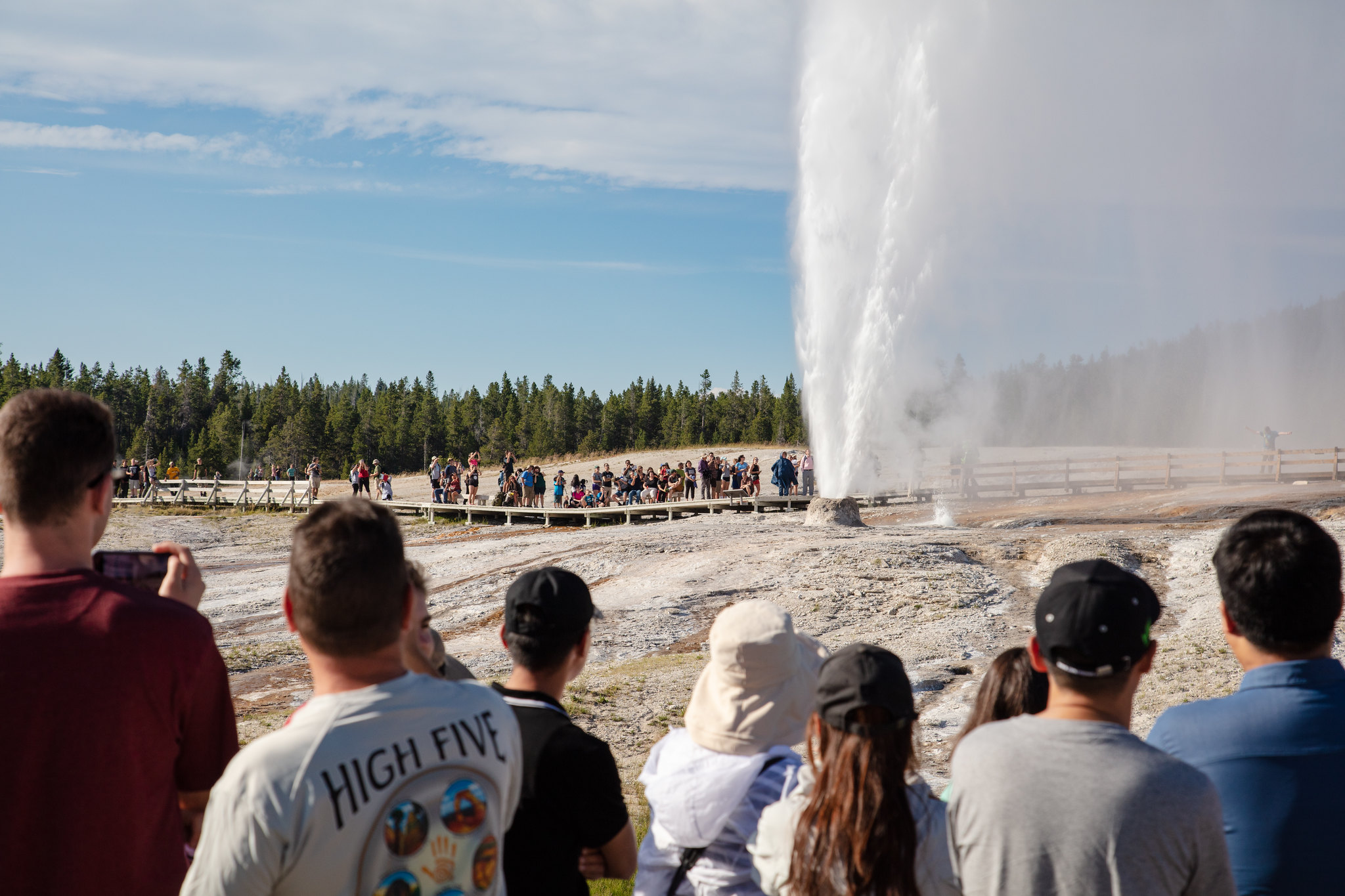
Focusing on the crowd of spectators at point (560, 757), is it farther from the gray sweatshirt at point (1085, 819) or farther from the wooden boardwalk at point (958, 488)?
the wooden boardwalk at point (958, 488)

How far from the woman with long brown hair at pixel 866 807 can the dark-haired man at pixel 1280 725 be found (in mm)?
748

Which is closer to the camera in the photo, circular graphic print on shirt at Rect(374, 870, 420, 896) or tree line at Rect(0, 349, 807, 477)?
circular graphic print on shirt at Rect(374, 870, 420, 896)

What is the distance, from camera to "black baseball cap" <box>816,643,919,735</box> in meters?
2.19

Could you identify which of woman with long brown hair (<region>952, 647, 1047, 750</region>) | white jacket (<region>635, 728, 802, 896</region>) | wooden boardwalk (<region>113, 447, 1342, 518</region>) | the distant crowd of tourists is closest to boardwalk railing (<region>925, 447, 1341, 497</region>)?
wooden boardwalk (<region>113, 447, 1342, 518</region>)

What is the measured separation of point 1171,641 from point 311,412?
10346cm

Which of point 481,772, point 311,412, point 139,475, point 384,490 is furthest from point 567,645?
point 311,412

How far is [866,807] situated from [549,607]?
39.3 inches

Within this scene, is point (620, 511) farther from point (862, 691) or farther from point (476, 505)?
point (862, 691)

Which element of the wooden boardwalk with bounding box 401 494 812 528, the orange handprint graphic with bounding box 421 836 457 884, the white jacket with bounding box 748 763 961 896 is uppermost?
the orange handprint graphic with bounding box 421 836 457 884

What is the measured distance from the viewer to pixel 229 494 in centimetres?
4531

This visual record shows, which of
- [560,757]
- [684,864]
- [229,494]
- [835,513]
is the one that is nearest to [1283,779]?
[684,864]

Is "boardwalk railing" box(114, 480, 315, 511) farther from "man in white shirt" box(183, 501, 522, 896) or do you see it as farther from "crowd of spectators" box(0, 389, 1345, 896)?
"man in white shirt" box(183, 501, 522, 896)

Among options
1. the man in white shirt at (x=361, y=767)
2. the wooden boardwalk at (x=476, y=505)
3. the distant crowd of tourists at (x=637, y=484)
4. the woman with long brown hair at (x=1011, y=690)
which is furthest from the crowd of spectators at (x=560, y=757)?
the distant crowd of tourists at (x=637, y=484)

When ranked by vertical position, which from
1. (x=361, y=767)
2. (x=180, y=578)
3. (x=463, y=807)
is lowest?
(x=463, y=807)
